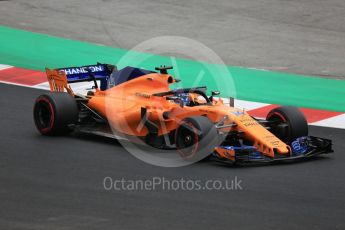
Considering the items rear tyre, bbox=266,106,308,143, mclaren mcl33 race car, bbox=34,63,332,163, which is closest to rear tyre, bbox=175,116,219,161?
mclaren mcl33 race car, bbox=34,63,332,163

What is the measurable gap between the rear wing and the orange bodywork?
6 cm

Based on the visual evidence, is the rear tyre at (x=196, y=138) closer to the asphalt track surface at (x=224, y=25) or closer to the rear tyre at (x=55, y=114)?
the rear tyre at (x=55, y=114)

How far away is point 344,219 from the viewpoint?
10.0m

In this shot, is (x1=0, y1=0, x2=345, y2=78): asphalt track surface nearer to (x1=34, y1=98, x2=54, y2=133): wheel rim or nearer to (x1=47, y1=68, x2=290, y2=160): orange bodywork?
(x1=47, y1=68, x2=290, y2=160): orange bodywork

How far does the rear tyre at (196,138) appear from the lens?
12.0m

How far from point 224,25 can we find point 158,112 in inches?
338

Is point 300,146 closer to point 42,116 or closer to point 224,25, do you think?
point 42,116

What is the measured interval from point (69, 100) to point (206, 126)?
2.24 m

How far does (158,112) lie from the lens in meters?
12.9

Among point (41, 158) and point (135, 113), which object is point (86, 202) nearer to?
point (41, 158)

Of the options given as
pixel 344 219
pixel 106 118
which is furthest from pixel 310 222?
pixel 106 118

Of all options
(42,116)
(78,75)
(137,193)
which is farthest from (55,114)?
(137,193)

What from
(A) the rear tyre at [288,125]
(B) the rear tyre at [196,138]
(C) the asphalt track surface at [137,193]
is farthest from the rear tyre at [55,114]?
(A) the rear tyre at [288,125]

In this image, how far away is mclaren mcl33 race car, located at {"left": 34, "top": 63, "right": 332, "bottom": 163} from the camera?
12.2 metres
